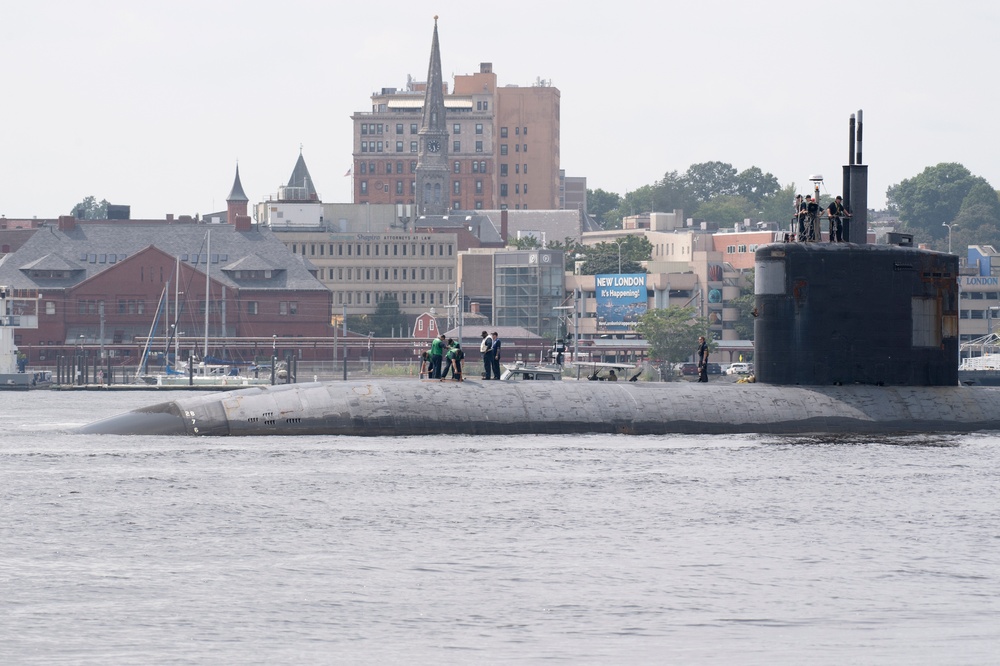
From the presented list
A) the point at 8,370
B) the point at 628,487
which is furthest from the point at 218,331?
the point at 628,487

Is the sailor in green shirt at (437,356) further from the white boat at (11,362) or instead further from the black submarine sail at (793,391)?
the white boat at (11,362)

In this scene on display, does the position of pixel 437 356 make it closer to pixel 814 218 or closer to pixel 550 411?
pixel 550 411

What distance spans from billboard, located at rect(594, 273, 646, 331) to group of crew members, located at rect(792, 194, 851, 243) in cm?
12795

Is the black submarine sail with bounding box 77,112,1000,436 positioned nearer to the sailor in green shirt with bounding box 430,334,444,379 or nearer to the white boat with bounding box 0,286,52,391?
the sailor in green shirt with bounding box 430,334,444,379

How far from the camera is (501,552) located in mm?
27234

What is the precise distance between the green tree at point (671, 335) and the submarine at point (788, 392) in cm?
10721

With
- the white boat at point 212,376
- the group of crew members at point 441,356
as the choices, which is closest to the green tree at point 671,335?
the white boat at point 212,376

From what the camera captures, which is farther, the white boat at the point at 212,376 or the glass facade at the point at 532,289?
the glass facade at the point at 532,289

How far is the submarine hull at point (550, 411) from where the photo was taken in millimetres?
41156

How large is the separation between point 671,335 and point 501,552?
406 feet

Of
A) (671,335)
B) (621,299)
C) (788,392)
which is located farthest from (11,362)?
(788,392)

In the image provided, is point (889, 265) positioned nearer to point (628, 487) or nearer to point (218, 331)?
point (628, 487)

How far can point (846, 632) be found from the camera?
21.5 m

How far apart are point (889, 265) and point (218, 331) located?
12608cm
